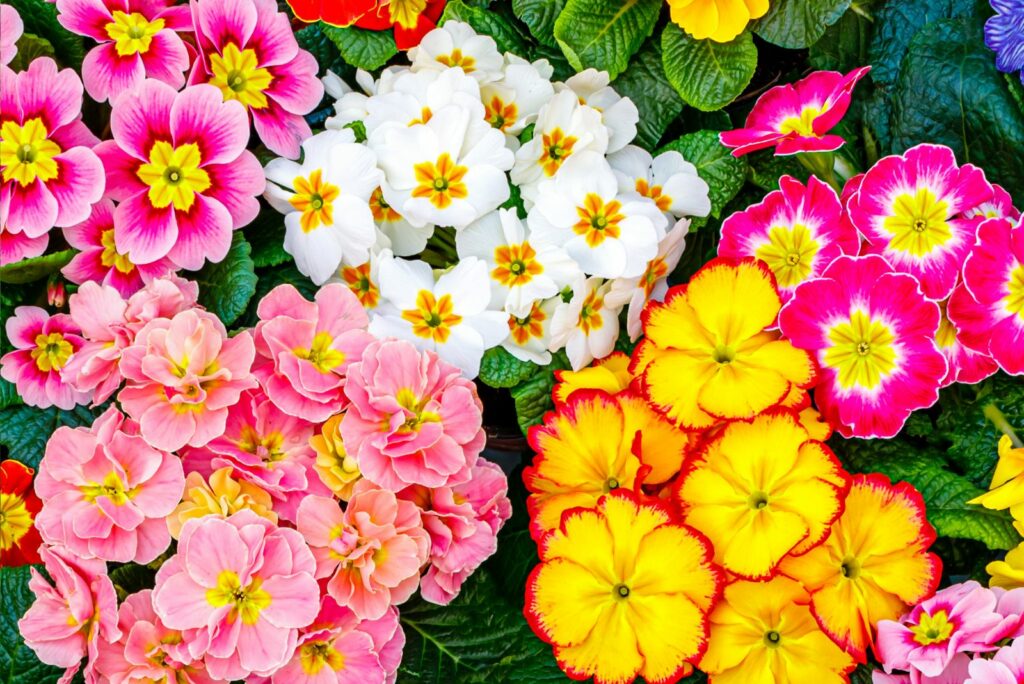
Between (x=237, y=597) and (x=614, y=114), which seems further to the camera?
(x=614, y=114)

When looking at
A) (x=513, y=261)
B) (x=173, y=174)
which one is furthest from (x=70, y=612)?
(x=513, y=261)

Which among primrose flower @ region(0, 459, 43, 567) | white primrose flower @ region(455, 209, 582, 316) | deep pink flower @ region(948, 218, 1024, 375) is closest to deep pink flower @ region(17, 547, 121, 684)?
primrose flower @ region(0, 459, 43, 567)

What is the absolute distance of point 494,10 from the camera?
1.63m

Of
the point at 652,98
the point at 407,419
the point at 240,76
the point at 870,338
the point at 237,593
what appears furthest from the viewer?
the point at 652,98

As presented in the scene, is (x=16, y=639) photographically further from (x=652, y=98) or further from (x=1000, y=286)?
(x=1000, y=286)

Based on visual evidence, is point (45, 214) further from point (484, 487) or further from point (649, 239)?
point (649, 239)

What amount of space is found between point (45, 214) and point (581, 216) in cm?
62

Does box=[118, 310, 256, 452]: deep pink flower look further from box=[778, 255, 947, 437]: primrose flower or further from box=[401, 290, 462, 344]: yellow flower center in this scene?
box=[778, 255, 947, 437]: primrose flower

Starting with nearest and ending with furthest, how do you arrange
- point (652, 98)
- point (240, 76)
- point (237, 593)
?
point (237, 593) → point (240, 76) → point (652, 98)

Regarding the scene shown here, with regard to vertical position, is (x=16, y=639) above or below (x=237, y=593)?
below

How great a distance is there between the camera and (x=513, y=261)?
140cm

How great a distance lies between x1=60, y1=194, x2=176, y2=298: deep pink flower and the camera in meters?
1.36

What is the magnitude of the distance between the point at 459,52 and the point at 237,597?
0.76m

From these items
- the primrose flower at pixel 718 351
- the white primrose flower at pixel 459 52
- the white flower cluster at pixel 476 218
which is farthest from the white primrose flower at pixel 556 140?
the primrose flower at pixel 718 351
